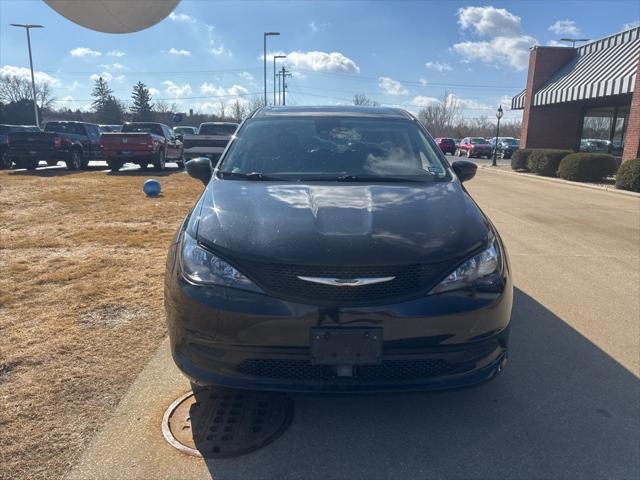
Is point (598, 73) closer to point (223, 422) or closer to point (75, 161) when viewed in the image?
point (75, 161)

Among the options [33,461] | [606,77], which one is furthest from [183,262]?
[606,77]

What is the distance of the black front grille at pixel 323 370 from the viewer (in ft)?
7.89

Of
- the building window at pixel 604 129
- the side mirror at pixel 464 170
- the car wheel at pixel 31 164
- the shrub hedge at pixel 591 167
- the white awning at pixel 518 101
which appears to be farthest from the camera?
the white awning at pixel 518 101

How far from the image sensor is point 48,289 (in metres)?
4.70

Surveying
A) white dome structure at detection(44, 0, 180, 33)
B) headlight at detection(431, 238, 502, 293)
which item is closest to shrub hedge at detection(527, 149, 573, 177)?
white dome structure at detection(44, 0, 180, 33)

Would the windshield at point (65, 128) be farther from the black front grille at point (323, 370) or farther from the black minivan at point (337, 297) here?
the black front grille at point (323, 370)

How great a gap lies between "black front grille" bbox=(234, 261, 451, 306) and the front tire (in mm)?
18193

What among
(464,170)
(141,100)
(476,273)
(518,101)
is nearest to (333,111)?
(464,170)

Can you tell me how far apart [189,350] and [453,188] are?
196 cm

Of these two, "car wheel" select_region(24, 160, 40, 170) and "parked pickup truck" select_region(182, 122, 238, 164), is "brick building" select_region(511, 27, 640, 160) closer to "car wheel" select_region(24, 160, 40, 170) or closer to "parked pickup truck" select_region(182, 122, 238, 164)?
"parked pickup truck" select_region(182, 122, 238, 164)

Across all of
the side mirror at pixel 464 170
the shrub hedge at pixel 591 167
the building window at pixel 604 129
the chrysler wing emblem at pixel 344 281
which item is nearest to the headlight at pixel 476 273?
the chrysler wing emblem at pixel 344 281

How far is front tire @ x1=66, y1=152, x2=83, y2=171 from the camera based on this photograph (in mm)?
18094

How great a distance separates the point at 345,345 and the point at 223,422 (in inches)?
36.7

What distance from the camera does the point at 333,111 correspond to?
452cm
